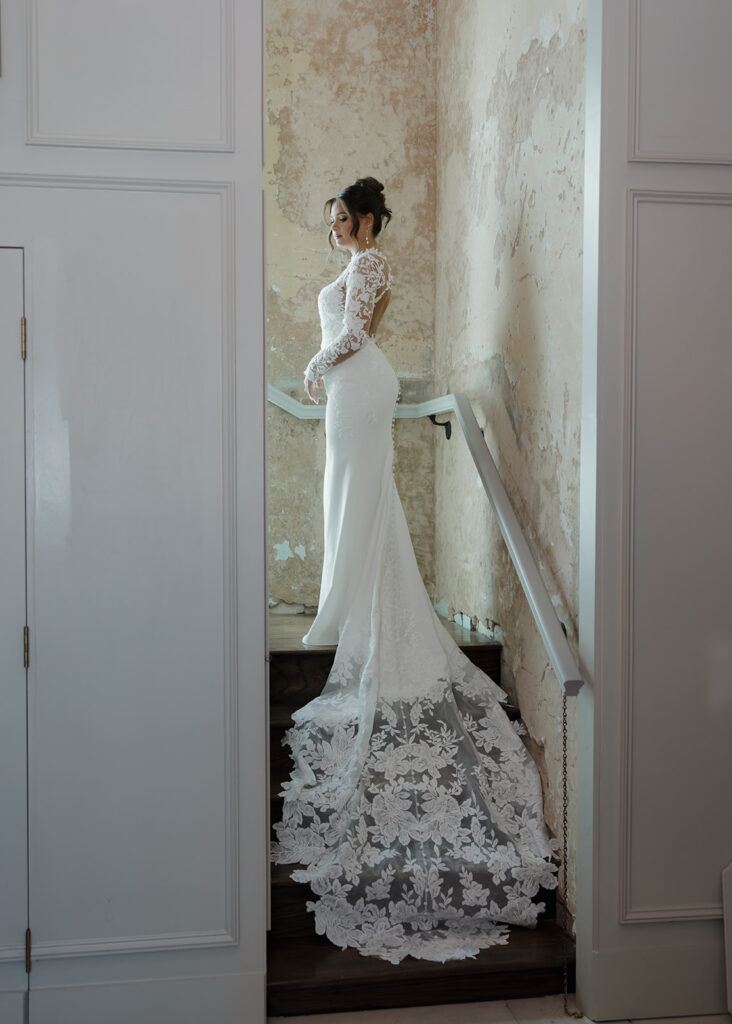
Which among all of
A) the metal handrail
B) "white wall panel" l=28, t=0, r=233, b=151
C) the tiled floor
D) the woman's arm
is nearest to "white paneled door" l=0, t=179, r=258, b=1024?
"white wall panel" l=28, t=0, r=233, b=151

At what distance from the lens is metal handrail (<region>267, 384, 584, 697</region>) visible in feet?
8.17

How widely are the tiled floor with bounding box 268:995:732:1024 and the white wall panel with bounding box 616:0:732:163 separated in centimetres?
237

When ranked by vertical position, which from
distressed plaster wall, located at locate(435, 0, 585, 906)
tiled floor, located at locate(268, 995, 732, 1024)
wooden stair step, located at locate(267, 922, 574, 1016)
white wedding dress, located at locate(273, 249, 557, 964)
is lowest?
tiled floor, located at locate(268, 995, 732, 1024)

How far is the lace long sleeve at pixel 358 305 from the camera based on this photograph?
3.56 meters

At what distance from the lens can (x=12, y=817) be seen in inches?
89.2

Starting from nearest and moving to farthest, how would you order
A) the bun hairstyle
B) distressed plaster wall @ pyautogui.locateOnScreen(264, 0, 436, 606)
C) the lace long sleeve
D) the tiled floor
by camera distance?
the tiled floor
the lace long sleeve
the bun hairstyle
distressed plaster wall @ pyautogui.locateOnScreen(264, 0, 436, 606)

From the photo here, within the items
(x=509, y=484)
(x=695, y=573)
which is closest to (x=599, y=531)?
(x=695, y=573)

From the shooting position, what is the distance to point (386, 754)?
285 cm

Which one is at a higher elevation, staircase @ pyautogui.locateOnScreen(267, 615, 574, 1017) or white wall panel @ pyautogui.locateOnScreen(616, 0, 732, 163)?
white wall panel @ pyautogui.locateOnScreen(616, 0, 732, 163)

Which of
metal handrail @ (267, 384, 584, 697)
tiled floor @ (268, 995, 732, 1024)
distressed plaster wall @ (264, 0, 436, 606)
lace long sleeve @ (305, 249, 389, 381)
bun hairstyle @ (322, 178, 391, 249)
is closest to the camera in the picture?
tiled floor @ (268, 995, 732, 1024)

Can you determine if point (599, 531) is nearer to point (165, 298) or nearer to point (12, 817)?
point (165, 298)

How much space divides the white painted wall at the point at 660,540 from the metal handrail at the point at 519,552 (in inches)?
3.1

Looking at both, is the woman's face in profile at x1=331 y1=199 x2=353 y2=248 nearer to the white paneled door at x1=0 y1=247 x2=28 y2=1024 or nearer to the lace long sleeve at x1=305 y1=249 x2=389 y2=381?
the lace long sleeve at x1=305 y1=249 x2=389 y2=381

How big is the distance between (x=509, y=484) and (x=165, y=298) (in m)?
1.61
